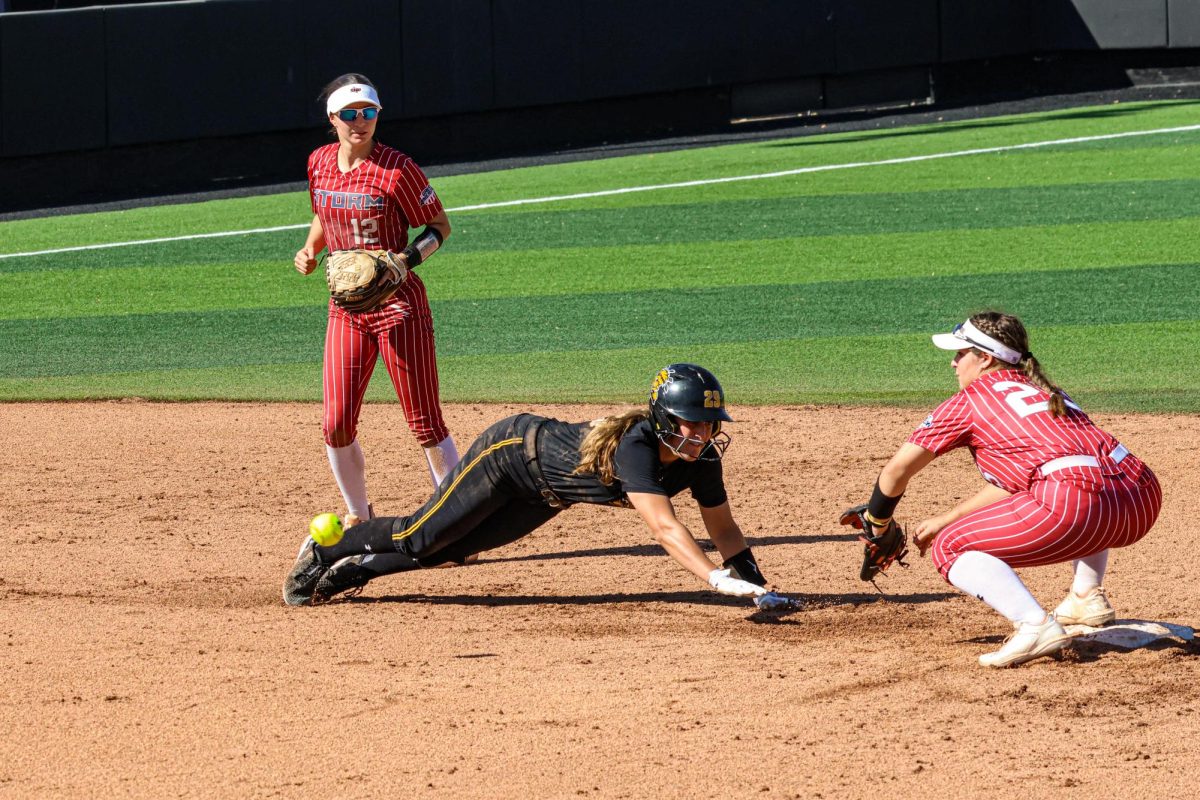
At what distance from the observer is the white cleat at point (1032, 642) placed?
5.16 metres

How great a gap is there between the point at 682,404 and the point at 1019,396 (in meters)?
1.14

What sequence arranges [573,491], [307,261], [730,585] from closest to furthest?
[730,585] < [573,491] < [307,261]

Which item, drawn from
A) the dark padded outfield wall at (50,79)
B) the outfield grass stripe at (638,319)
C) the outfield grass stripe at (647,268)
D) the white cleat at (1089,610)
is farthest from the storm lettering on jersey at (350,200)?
the dark padded outfield wall at (50,79)

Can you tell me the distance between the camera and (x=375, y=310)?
683cm

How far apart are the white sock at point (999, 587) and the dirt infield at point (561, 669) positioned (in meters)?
0.23

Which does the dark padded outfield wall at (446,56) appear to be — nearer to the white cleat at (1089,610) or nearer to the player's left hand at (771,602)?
the player's left hand at (771,602)

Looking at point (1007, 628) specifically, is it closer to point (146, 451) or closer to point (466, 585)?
point (466, 585)

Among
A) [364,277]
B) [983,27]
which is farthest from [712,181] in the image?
[364,277]

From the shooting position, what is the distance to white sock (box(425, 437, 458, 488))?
23.2 feet

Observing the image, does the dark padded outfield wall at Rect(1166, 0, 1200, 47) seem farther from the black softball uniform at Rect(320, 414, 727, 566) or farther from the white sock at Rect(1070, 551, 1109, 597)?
the black softball uniform at Rect(320, 414, 727, 566)

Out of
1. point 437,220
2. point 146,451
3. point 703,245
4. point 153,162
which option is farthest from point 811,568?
point 153,162

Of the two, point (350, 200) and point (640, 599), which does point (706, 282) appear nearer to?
point (350, 200)

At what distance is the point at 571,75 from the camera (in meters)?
20.8

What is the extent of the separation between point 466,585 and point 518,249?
8809 millimetres
